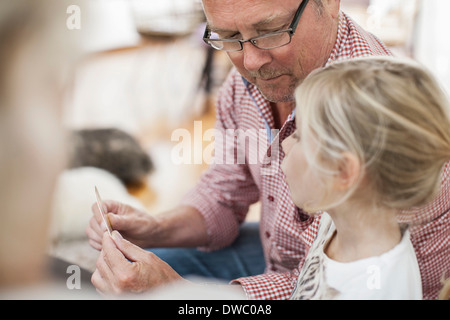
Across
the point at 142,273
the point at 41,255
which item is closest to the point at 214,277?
the point at 142,273

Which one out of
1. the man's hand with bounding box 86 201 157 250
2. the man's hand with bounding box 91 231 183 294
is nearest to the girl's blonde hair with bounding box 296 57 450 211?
the man's hand with bounding box 91 231 183 294

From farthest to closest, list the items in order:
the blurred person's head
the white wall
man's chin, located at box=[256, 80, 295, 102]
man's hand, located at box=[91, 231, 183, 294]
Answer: the white wall → man's chin, located at box=[256, 80, 295, 102] → man's hand, located at box=[91, 231, 183, 294] → the blurred person's head

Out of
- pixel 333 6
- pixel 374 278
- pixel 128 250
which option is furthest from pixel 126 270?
pixel 333 6

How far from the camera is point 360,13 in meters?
4.27

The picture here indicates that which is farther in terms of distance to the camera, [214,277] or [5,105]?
[214,277]

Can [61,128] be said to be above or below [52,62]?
below

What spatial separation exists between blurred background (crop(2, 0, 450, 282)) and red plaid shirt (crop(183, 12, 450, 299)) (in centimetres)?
59

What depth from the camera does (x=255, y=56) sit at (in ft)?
3.79

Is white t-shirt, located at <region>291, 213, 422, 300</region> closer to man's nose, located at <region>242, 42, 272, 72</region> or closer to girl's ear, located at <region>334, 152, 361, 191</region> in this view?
girl's ear, located at <region>334, 152, 361, 191</region>

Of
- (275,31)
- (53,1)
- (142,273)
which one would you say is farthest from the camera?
(275,31)

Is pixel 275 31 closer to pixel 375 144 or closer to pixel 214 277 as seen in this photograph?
pixel 375 144

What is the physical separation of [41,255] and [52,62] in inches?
12.4

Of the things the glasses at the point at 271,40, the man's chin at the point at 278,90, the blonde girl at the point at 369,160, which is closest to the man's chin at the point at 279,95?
the man's chin at the point at 278,90

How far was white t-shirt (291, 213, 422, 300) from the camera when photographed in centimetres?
85
